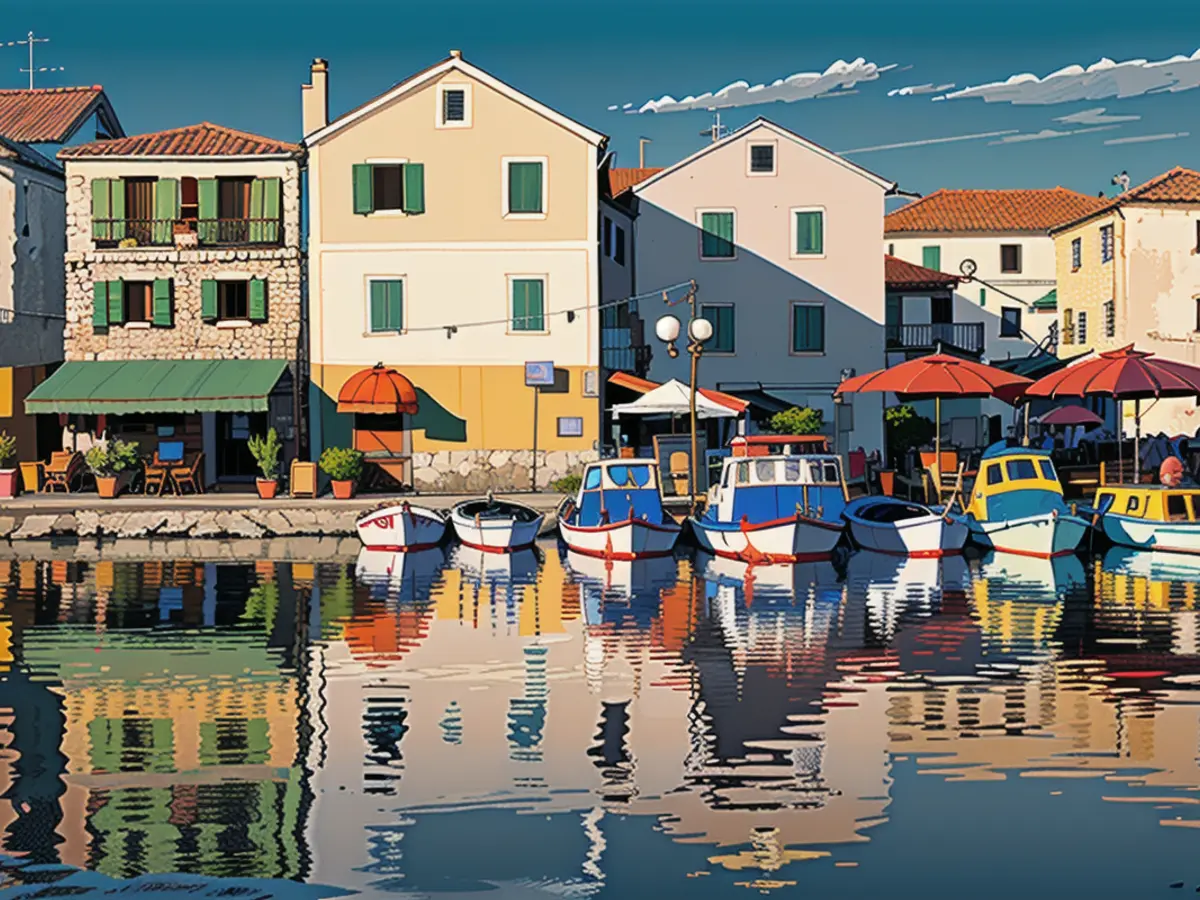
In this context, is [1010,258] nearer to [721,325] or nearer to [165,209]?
[721,325]

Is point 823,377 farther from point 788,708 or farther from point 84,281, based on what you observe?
point 788,708

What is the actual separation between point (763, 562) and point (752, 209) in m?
22.6

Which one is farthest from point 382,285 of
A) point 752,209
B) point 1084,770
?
point 1084,770

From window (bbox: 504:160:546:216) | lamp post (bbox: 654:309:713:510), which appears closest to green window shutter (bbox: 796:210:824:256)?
window (bbox: 504:160:546:216)

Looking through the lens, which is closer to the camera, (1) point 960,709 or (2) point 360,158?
(1) point 960,709

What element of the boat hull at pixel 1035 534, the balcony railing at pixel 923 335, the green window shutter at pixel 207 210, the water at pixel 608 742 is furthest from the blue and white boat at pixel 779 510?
the balcony railing at pixel 923 335

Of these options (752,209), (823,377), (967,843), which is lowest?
(967,843)

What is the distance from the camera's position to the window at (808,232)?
52844 millimetres

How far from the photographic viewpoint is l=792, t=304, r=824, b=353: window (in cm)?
5306

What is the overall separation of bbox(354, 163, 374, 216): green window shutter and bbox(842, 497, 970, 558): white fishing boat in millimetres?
16885

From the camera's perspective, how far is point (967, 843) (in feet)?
40.8

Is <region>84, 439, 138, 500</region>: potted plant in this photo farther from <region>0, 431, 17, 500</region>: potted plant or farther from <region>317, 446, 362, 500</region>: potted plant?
<region>317, 446, 362, 500</region>: potted plant

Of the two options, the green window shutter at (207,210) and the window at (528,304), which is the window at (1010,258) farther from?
the green window shutter at (207,210)

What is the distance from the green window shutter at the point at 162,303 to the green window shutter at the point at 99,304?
144cm
